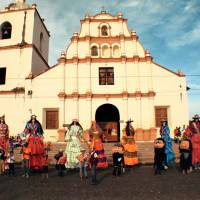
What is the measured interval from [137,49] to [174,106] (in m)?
5.83

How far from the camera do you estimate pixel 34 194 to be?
19.5ft

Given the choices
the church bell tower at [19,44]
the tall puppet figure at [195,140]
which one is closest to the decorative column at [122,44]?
the church bell tower at [19,44]

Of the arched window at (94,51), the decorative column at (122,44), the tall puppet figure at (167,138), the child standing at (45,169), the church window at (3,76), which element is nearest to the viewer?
the child standing at (45,169)

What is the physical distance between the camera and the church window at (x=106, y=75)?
69.9 feet

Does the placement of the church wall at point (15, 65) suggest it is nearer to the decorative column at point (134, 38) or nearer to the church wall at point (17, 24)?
the church wall at point (17, 24)

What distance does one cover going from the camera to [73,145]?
9.25 meters

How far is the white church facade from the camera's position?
802 inches

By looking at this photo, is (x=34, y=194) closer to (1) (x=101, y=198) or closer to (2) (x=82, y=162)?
(1) (x=101, y=198)

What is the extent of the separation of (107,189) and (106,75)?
1558 cm

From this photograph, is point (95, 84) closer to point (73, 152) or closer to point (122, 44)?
point (122, 44)

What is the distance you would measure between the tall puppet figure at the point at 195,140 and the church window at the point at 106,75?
11462 mm

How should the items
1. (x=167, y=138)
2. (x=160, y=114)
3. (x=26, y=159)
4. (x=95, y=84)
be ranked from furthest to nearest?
1. (x=95, y=84)
2. (x=160, y=114)
3. (x=167, y=138)
4. (x=26, y=159)

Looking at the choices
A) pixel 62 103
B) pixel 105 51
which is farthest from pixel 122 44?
pixel 62 103

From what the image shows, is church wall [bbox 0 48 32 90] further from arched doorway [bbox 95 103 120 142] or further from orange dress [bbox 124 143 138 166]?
orange dress [bbox 124 143 138 166]
